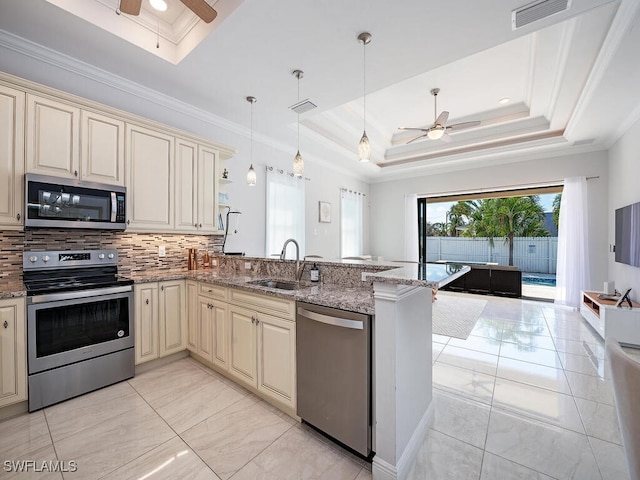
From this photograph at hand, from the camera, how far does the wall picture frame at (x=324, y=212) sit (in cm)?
570

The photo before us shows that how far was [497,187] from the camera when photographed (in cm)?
569

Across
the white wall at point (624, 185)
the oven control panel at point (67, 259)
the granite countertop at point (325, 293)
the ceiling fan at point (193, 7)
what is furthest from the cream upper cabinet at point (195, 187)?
the white wall at point (624, 185)

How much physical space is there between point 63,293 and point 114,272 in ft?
2.26

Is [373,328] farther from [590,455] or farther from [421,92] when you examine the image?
[421,92]

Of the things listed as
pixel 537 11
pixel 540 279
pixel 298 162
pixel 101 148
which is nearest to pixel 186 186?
pixel 101 148

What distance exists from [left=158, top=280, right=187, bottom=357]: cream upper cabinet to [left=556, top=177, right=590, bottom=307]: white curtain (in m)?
6.16

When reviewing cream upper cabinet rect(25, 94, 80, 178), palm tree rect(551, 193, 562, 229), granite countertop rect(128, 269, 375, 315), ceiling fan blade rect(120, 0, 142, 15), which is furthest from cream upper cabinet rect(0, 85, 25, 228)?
palm tree rect(551, 193, 562, 229)

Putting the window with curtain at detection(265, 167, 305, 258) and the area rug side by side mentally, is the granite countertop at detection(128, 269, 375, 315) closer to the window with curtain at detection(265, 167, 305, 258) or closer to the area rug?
the window with curtain at detection(265, 167, 305, 258)

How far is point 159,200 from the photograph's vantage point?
292 centimetres

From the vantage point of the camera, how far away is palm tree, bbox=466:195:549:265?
6473 mm

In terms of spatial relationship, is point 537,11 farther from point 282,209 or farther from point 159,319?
point 159,319

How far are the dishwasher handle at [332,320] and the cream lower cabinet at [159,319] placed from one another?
5.51 ft

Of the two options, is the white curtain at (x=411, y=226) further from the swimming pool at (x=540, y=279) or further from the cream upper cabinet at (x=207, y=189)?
the cream upper cabinet at (x=207, y=189)

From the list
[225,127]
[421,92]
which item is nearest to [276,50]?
[225,127]
